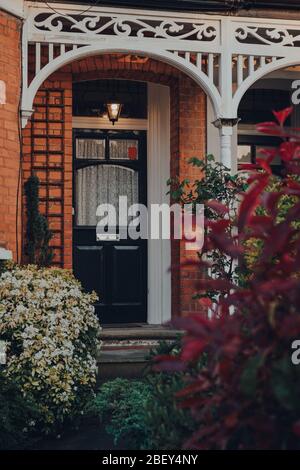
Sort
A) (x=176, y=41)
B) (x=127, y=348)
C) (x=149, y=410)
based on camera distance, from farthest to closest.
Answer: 1. (x=176, y=41)
2. (x=127, y=348)
3. (x=149, y=410)

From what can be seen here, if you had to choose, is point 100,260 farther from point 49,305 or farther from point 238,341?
point 238,341

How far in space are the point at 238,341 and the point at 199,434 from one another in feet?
1.40

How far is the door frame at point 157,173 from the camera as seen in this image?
379 inches

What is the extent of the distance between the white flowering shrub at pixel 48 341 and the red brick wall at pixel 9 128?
1.20m

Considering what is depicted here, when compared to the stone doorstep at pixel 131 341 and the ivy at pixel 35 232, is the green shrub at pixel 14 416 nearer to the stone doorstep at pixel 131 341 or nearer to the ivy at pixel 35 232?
the stone doorstep at pixel 131 341

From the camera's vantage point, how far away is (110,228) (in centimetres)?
987

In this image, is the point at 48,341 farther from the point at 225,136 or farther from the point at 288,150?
the point at 288,150

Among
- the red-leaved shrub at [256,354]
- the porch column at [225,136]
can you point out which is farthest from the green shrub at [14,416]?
the porch column at [225,136]

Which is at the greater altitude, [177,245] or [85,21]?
[85,21]

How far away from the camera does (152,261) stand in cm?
977

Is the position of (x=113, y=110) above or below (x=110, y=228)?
above

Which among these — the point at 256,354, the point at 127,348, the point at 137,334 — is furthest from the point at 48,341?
the point at 256,354

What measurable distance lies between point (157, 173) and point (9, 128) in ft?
9.04

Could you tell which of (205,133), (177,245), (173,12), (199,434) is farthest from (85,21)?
(199,434)
